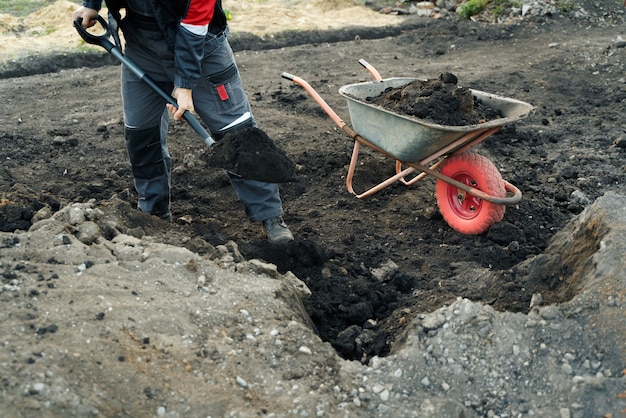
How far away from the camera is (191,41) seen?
365 cm

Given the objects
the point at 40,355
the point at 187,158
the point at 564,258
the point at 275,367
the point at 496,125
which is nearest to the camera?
the point at 40,355

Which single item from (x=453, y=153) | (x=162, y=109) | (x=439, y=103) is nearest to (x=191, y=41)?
(x=162, y=109)

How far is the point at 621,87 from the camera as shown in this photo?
723 centimetres

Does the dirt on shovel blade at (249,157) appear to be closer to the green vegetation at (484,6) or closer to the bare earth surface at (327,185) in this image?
the bare earth surface at (327,185)

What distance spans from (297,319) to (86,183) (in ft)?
9.51

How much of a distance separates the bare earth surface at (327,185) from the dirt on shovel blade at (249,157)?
18.4 inches

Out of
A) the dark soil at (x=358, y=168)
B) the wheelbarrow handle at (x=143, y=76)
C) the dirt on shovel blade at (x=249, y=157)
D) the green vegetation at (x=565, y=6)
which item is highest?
the wheelbarrow handle at (x=143, y=76)

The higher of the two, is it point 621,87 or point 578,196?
point 578,196

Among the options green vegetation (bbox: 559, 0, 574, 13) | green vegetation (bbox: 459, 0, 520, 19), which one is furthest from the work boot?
green vegetation (bbox: 559, 0, 574, 13)

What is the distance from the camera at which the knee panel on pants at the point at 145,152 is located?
4398 mm

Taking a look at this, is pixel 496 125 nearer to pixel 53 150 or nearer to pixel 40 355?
pixel 40 355

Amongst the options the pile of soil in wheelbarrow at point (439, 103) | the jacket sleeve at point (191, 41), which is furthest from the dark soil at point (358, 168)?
the jacket sleeve at point (191, 41)

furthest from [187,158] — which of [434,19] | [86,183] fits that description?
[434,19]

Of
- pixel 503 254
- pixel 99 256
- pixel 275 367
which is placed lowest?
pixel 503 254
